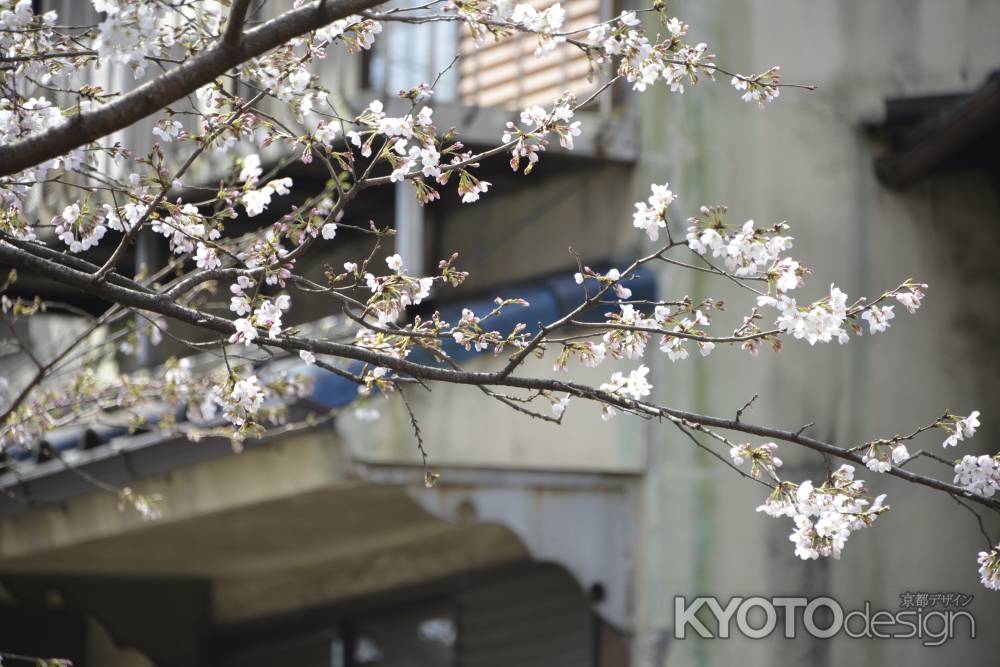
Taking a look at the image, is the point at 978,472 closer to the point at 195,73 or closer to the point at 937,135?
the point at 195,73

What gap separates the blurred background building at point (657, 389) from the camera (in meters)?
8.54

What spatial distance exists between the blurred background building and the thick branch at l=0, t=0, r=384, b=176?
13.1ft

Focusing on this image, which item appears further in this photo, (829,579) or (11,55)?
(829,579)

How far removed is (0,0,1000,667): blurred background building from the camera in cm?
854

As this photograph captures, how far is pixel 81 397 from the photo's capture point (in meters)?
7.67

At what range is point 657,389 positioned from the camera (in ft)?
28.3

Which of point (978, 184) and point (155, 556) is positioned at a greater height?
point (978, 184)

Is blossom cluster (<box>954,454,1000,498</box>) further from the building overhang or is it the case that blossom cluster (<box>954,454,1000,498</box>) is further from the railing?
the railing

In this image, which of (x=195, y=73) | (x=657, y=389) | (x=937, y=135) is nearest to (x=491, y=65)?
(x=657, y=389)

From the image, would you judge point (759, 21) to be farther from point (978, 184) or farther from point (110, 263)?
point (110, 263)

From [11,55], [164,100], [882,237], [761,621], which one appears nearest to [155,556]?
[761,621]

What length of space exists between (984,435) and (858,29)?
2792mm

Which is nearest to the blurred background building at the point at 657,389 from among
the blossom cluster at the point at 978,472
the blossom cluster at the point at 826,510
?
the blossom cluster at the point at 826,510

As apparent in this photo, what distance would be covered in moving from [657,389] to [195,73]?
5156 mm
